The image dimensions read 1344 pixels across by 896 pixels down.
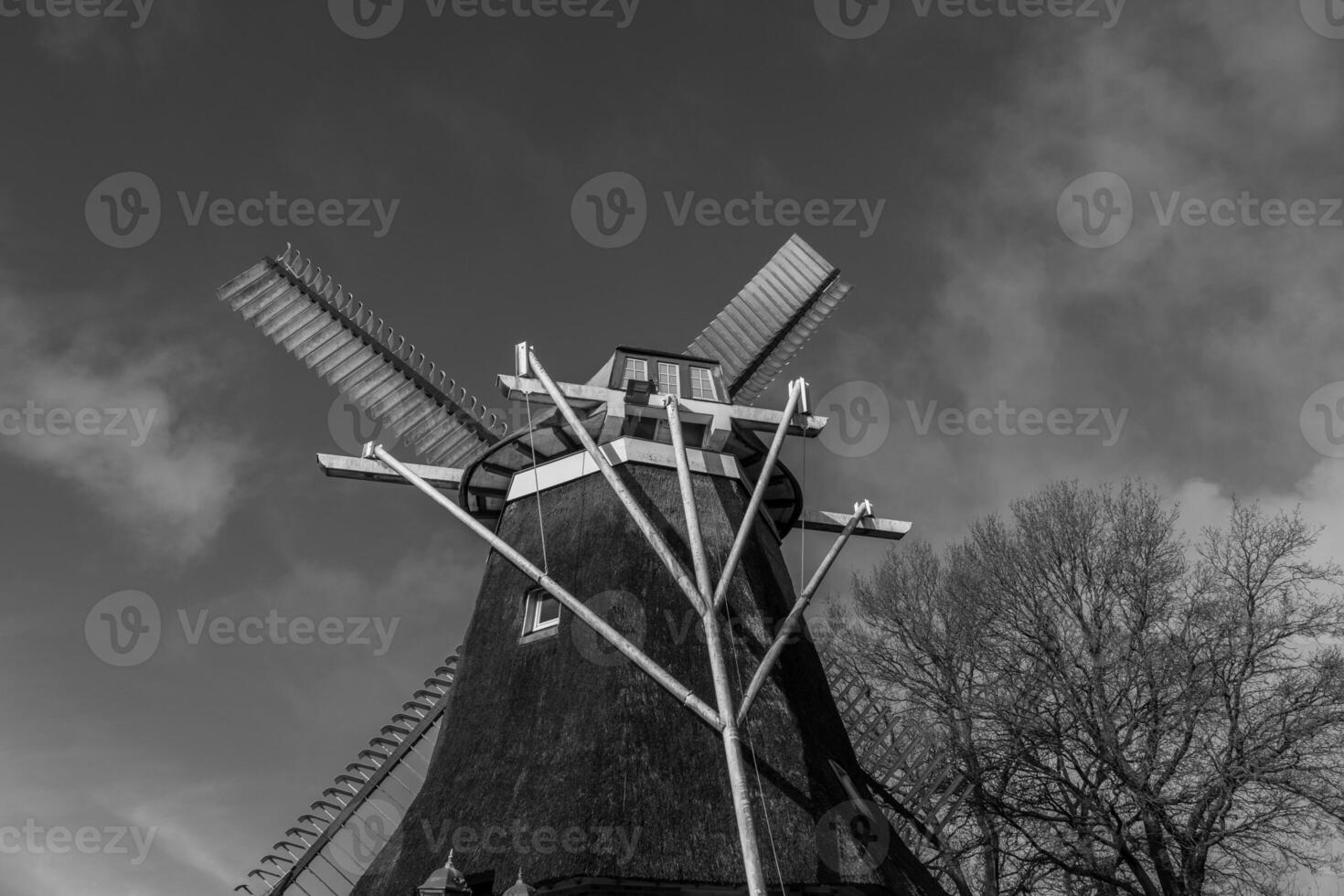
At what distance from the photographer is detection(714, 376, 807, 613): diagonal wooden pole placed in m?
11.5

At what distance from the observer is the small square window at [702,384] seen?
49.2 ft

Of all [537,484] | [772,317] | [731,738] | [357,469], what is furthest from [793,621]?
[772,317]

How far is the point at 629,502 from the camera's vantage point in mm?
12148

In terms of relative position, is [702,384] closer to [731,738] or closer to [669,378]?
[669,378]

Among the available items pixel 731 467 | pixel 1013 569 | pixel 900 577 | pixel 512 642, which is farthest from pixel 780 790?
pixel 900 577

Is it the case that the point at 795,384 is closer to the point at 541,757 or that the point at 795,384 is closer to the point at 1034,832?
the point at 541,757

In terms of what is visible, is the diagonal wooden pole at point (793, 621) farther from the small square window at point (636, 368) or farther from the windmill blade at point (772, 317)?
the windmill blade at point (772, 317)

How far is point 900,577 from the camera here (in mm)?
21672

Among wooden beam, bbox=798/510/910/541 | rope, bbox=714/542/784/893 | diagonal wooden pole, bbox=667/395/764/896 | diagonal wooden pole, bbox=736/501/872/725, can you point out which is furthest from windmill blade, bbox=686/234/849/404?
diagonal wooden pole, bbox=667/395/764/896

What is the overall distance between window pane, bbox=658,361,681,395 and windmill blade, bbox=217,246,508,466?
3.30m

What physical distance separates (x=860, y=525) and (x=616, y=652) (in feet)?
17.7

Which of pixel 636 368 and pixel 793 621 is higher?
pixel 636 368

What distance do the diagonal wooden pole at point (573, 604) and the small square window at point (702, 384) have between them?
123 inches

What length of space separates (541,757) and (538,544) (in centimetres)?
326
